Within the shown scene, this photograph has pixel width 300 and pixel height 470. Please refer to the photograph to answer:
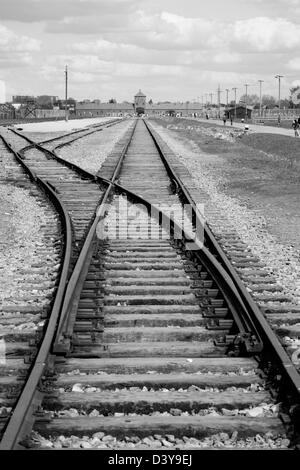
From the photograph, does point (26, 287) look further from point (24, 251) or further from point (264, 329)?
point (264, 329)

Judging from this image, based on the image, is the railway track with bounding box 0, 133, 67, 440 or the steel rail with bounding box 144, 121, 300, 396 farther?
the railway track with bounding box 0, 133, 67, 440

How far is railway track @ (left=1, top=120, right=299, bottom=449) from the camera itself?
13.9 feet

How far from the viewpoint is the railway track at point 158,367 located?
4246mm

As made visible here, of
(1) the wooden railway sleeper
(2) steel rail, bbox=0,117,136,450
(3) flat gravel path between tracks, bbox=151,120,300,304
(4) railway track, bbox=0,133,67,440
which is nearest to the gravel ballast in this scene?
(4) railway track, bbox=0,133,67,440

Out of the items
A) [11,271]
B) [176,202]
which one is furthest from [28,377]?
[176,202]

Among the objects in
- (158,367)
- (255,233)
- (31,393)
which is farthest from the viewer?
(255,233)

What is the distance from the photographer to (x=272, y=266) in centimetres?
877

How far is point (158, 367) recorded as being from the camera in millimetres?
5219

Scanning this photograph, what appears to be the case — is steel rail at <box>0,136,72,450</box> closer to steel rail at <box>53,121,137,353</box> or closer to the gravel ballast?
steel rail at <box>53,121,137,353</box>

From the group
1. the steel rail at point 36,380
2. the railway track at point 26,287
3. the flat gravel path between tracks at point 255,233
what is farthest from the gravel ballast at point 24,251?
the flat gravel path between tracks at point 255,233

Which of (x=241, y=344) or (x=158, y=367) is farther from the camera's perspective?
(x=241, y=344)

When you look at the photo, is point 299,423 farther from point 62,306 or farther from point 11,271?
point 11,271

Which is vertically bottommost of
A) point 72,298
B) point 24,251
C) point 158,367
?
point 158,367

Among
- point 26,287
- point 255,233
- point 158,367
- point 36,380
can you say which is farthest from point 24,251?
point 36,380
